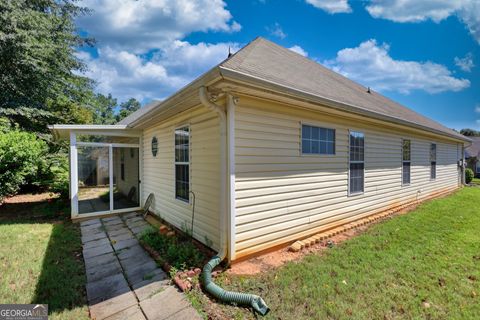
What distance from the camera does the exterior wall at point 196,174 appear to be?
3.88 metres

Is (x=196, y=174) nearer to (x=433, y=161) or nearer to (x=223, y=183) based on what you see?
(x=223, y=183)

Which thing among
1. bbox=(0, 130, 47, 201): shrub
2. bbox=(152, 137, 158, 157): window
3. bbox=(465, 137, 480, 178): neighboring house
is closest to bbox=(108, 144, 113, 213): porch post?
bbox=(152, 137, 158, 157): window

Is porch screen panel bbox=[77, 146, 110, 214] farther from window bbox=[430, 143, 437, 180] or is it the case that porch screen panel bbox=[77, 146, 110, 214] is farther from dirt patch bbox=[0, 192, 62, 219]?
window bbox=[430, 143, 437, 180]

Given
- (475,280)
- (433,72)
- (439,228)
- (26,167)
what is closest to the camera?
(475,280)

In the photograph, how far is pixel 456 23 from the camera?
46.7 ft

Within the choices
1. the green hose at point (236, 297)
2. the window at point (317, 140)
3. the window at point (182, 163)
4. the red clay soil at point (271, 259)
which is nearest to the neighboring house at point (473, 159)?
the window at point (317, 140)

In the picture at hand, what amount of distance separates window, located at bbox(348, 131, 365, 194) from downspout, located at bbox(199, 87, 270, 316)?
368 cm

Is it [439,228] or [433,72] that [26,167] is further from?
[433,72]

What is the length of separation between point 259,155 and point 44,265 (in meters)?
3.97

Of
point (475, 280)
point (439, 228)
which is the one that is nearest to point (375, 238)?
point (475, 280)

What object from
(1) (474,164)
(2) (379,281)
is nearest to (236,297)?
(2) (379,281)

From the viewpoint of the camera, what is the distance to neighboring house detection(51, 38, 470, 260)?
11.4 ft

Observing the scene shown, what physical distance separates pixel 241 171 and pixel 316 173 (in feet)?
6.68

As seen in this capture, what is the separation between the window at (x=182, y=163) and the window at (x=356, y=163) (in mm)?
4027
